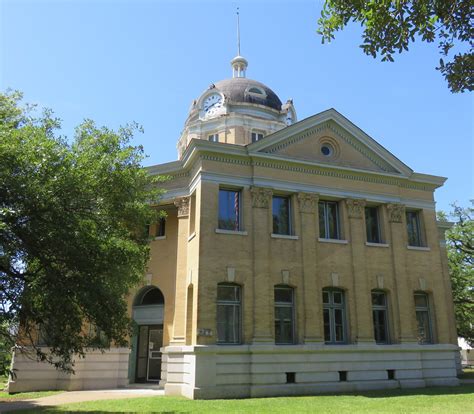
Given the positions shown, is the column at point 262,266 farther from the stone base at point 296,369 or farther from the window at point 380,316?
the window at point 380,316

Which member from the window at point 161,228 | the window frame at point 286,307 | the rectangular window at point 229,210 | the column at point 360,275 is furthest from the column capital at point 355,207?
the window at point 161,228

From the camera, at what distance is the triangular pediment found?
20828 millimetres

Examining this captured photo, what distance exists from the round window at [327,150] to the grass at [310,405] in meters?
10.6

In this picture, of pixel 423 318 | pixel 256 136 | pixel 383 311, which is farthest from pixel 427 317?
pixel 256 136

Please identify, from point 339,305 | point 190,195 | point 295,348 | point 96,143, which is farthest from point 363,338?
point 96,143

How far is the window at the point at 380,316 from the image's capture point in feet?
66.5

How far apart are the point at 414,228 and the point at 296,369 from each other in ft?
32.3

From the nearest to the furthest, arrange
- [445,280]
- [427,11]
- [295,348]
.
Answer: [427,11] < [295,348] < [445,280]

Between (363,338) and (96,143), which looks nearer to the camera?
(96,143)

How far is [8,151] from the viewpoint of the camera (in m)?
10.5

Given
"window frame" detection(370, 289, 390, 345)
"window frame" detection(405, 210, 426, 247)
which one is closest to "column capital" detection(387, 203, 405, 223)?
"window frame" detection(405, 210, 426, 247)

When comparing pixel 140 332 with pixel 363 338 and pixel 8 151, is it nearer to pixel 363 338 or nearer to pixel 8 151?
pixel 363 338

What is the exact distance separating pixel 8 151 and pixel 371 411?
459 inches

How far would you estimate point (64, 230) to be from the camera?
11656 mm
